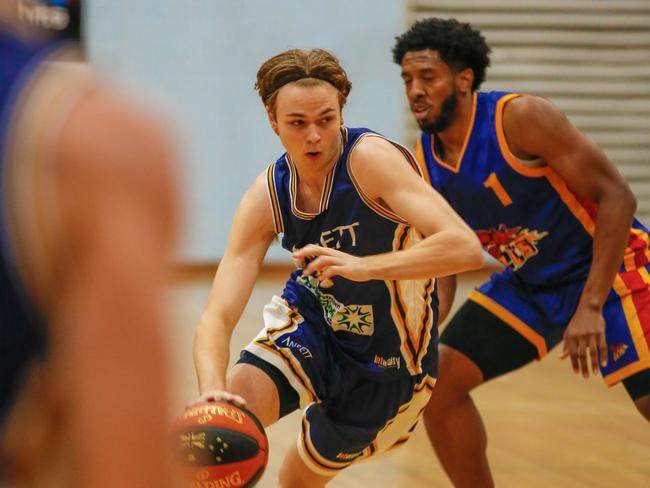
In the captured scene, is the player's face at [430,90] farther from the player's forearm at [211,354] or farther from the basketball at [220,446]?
the basketball at [220,446]

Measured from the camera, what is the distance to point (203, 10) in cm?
1072

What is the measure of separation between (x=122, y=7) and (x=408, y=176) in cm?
791

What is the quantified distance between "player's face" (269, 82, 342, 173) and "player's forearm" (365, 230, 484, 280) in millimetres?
526

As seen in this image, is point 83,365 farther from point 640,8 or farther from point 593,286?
point 640,8

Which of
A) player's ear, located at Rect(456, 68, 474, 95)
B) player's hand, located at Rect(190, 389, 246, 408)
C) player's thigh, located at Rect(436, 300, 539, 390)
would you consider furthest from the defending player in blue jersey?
player's ear, located at Rect(456, 68, 474, 95)

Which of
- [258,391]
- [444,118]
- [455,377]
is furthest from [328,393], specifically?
[444,118]

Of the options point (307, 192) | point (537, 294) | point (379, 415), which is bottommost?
point (379, 415)

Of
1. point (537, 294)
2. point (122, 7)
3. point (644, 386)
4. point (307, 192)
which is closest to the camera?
point (307, 192)

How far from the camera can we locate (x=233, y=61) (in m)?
10.8

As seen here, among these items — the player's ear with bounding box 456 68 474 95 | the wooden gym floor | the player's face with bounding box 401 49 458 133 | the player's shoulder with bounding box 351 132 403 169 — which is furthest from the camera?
the wooden gym floor

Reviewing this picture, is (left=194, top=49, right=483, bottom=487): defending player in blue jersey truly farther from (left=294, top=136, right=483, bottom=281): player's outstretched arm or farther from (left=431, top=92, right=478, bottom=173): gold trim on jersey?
(left=431, top=92, right=478, bottom=173): gold trim on jersey

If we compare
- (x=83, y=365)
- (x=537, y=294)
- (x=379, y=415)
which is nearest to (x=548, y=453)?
(x=537, y=294)

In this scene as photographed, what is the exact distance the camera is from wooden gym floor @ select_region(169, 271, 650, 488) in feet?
15.5

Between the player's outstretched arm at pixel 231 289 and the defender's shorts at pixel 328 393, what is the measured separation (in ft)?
0.60
